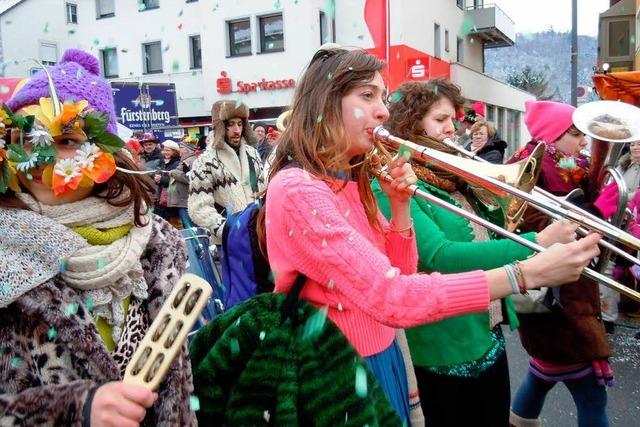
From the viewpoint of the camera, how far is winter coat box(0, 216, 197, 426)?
1203 millimetres

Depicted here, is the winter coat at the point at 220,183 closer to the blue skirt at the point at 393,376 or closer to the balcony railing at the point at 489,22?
the blue skirt at the point at 393,376

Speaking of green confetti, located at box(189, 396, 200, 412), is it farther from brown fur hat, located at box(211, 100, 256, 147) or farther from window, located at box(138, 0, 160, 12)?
window, located at box(138, 0, 160, 12)

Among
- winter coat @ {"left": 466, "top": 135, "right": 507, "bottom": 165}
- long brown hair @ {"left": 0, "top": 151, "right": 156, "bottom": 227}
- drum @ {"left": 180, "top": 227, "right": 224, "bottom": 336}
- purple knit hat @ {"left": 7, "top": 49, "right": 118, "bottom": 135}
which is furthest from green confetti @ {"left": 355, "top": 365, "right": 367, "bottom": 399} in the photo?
winter coat @ {"left": 466, "top": 135, "right": 507, "bottom": 165}

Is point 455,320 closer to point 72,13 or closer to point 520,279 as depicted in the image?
point 520,279

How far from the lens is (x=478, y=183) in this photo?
→ 202 centimetres

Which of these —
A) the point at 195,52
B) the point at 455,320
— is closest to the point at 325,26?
the point at 195,52

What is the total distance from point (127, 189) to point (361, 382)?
0.84 meters

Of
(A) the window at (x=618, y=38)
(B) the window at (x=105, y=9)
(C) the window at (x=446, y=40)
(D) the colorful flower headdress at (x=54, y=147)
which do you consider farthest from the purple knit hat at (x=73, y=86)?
(B) the window at (x=105, y=9)

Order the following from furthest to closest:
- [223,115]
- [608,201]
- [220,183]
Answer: [223,115] < [220,183] < [608,201]

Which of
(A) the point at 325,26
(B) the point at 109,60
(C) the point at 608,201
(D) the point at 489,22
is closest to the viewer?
(C) the point at 608,201

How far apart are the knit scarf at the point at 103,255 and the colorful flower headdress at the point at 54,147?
7 centimetres

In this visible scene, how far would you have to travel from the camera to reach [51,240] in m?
1.37

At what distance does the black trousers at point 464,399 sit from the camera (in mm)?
2145

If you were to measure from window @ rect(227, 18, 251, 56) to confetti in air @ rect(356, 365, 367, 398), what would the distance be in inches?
770
